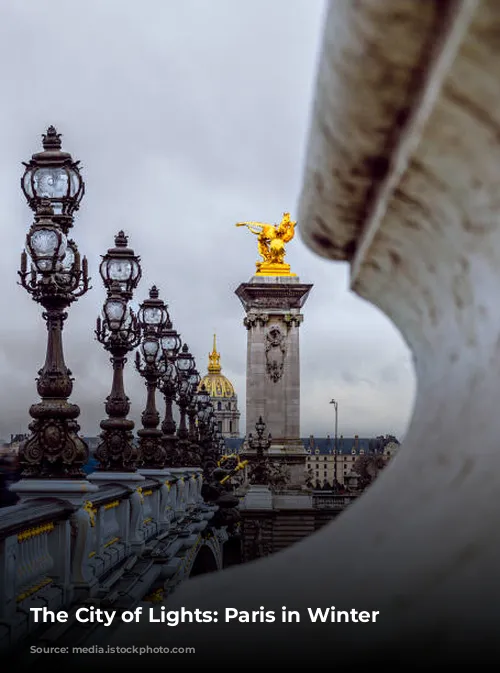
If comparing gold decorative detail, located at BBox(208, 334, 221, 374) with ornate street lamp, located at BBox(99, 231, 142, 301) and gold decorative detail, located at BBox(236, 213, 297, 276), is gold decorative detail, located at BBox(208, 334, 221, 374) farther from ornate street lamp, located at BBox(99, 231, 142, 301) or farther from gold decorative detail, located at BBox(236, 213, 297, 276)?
ornate street lamp, located at BBox(99, 231, 142, 301)

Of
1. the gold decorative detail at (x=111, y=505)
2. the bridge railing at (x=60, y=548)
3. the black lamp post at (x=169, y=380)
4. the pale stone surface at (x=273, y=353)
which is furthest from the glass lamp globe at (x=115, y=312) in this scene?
the pale stone surface at (x=273, y=353)

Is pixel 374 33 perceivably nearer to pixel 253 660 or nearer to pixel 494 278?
pixel 494 278

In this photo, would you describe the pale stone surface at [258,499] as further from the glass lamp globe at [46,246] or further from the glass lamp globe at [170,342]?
the glass lamp globe at [46,246]

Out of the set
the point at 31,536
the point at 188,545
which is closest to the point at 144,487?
the point at 188,545

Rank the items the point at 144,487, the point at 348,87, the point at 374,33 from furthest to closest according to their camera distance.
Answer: the point at 144,487
the point at 348,87
the point at 374,33

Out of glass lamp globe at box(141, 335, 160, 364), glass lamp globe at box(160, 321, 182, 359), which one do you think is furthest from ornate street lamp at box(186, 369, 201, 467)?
glass lamp globe at box(141, 335, 160, 364)

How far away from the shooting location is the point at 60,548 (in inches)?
396

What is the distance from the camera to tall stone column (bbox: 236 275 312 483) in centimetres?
5266

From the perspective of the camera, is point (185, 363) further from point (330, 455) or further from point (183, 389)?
point (330, 455)

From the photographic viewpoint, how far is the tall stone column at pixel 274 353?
5266cm

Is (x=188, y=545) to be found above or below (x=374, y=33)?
below

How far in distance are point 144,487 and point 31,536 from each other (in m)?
8.77

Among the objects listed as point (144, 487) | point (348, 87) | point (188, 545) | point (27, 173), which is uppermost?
point (27, 173)

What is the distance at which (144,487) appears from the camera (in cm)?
1772
